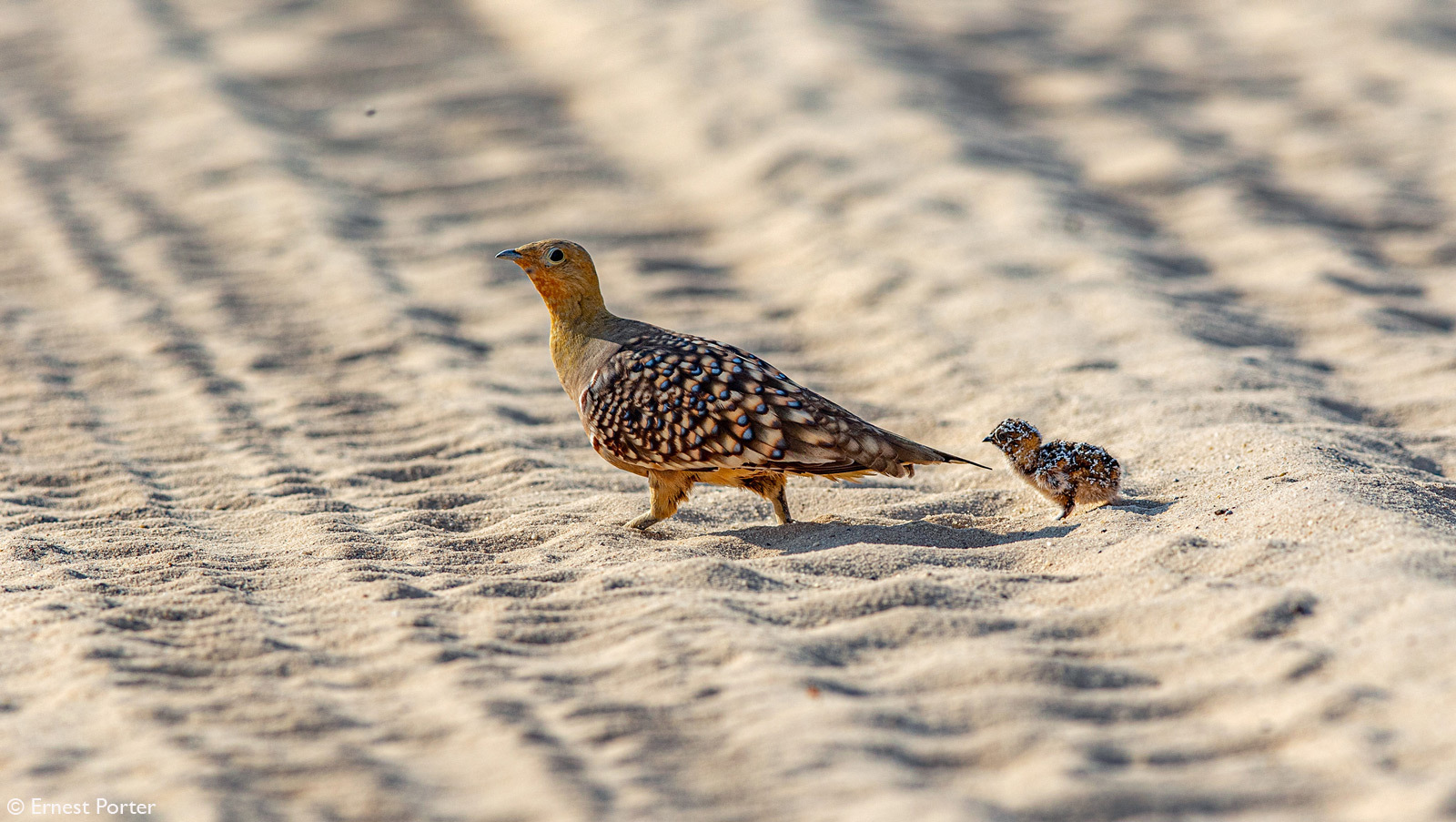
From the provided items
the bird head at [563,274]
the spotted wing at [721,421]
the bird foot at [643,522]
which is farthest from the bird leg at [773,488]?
the bird head at [563,274]

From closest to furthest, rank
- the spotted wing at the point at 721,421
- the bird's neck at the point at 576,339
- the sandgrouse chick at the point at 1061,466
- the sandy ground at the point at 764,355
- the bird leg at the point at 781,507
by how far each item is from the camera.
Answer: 1. the sandy ground at the point at 764,355
2. the spotted wing at the point at 721,421
3. the sandgrouse chick at the point at 1061,466
4. the bird leg at the point at 781,507
5. the bird's neck at the point at 576,339

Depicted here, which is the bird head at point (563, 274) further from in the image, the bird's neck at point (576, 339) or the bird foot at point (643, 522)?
the bird foot at point (643, 522)

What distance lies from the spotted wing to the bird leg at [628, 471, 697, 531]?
72 mm

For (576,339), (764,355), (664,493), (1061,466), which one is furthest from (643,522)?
(764,355)

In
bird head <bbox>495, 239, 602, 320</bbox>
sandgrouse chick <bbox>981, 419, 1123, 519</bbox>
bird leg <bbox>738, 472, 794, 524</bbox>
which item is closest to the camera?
sandgrouse chick <bbox>981, 419, 1123, 519</bbox>

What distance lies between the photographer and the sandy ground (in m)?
3.14

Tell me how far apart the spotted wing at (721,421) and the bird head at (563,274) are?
0.58 meters

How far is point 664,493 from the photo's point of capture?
499cm

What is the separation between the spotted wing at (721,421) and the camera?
4645 millimetres

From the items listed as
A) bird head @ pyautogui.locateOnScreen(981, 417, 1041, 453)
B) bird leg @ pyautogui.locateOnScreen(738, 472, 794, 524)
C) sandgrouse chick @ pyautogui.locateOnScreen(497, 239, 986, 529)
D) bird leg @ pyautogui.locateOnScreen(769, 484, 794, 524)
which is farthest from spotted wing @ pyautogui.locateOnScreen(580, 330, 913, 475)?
bird head @ pyautogui.locateOnScreen(981, 417, 1041, 453)

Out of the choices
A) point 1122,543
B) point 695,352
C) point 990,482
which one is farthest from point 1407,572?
point 695,352

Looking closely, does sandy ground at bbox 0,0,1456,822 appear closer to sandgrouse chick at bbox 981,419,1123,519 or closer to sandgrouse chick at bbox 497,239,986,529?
sandgrouse chick at bbox 981,419,1123,519

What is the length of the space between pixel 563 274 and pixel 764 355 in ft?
7.30

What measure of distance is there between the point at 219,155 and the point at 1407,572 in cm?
924
